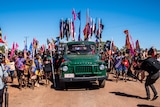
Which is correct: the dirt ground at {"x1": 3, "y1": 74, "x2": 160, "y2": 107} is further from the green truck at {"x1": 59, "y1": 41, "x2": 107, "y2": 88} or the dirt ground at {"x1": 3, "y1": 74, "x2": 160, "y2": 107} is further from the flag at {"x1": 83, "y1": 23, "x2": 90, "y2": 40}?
the flag at {"x1": 83, "y1": 23, "x2": 90, "y2": 40}

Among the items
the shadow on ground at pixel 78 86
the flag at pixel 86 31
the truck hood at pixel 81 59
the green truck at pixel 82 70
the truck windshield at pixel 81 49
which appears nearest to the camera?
the green truck at pixel 82 70

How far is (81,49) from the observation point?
11.9 m

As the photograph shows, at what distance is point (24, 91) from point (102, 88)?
12.0 feet

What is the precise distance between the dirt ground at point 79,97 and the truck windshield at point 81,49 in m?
1.88

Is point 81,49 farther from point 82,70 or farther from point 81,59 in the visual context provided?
point 82,70

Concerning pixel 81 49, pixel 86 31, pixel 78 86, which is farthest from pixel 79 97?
pixel 86 31

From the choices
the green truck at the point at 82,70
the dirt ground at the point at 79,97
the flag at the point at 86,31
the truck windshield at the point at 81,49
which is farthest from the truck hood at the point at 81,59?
the flag at the point at 86,31

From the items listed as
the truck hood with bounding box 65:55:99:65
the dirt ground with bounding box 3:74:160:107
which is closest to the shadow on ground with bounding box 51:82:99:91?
the dirt ground with bounding box 3:74:160:107

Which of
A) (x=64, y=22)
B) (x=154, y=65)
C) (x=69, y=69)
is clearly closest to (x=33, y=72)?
(x=69, y=69)

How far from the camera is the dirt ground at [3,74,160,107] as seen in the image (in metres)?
8.20

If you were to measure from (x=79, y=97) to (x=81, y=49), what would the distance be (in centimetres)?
325

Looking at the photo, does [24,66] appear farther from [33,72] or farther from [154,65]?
[154,65]

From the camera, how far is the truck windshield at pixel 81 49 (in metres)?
11.9

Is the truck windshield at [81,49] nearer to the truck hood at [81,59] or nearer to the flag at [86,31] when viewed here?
the truck hood at [81,59]
